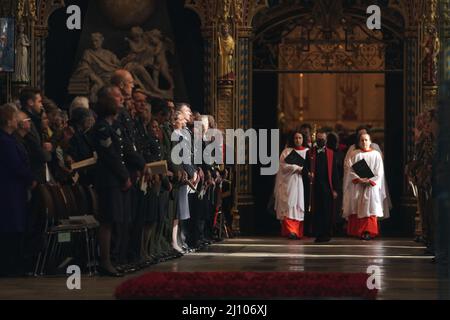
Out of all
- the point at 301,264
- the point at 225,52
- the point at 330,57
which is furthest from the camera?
the point at 330,57

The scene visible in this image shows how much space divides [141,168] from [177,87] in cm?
1329

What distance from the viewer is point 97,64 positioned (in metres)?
30.8

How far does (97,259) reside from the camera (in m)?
18.3

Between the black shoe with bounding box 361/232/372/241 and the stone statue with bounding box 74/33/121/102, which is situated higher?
the stone statue with bounding box 74/33/121/102

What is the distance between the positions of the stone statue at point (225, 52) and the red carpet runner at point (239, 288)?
596 inches

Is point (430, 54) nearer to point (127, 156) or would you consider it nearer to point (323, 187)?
point (323, 187)

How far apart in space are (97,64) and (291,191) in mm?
5029

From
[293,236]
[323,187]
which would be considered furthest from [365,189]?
[293,236]

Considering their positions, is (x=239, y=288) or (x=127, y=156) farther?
(x=127, y=156)

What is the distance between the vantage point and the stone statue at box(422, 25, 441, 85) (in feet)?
98.0

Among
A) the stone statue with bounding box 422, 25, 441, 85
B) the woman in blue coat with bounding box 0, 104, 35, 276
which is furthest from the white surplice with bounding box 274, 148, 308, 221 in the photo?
the woman in blue coat with bounding box 0, 104, 35, 276

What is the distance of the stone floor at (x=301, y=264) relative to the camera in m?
14.8

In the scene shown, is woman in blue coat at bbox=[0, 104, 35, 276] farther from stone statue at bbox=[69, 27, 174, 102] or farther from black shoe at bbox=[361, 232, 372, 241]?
stone statue at bbox=[69, 27, 174, 102]

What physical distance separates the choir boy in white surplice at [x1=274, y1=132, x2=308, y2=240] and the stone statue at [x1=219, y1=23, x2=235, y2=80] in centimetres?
222
